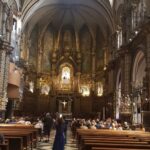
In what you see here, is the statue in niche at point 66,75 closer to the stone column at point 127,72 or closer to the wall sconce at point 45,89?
the wall sconce at point 45,89

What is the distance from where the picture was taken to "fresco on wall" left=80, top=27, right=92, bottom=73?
144 feet

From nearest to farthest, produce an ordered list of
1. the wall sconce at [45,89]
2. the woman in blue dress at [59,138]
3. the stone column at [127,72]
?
the woman in blue dress at [59,138] < the stone column at [127,72] < the wall sconce at [45,89]

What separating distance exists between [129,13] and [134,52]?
375 cm

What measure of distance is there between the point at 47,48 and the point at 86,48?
570 cm

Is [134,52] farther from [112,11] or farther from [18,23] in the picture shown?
[18,23]

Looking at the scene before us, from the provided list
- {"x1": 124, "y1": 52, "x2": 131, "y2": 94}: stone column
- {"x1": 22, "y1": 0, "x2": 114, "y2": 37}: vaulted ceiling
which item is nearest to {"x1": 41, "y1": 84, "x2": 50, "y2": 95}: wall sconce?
{"x1": 22, "y1": 0, "x2": 114, "y2": 37}: vaulted ceiling

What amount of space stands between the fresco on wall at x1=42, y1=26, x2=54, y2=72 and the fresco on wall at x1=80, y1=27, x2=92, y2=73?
14.7 ft

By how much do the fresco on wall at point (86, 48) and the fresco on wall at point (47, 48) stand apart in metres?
4.49

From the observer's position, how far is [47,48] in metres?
44.4

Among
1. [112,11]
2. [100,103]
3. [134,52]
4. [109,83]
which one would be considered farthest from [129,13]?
[100,103]

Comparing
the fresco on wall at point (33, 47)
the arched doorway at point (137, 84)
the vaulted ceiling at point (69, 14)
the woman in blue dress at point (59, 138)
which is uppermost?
the vaulted ceiling at point (69, 14)

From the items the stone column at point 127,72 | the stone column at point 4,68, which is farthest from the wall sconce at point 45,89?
the stone column at point 127,72

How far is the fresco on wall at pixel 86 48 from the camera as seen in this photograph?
44.0 metres

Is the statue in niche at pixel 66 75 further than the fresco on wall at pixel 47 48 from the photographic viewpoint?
No
